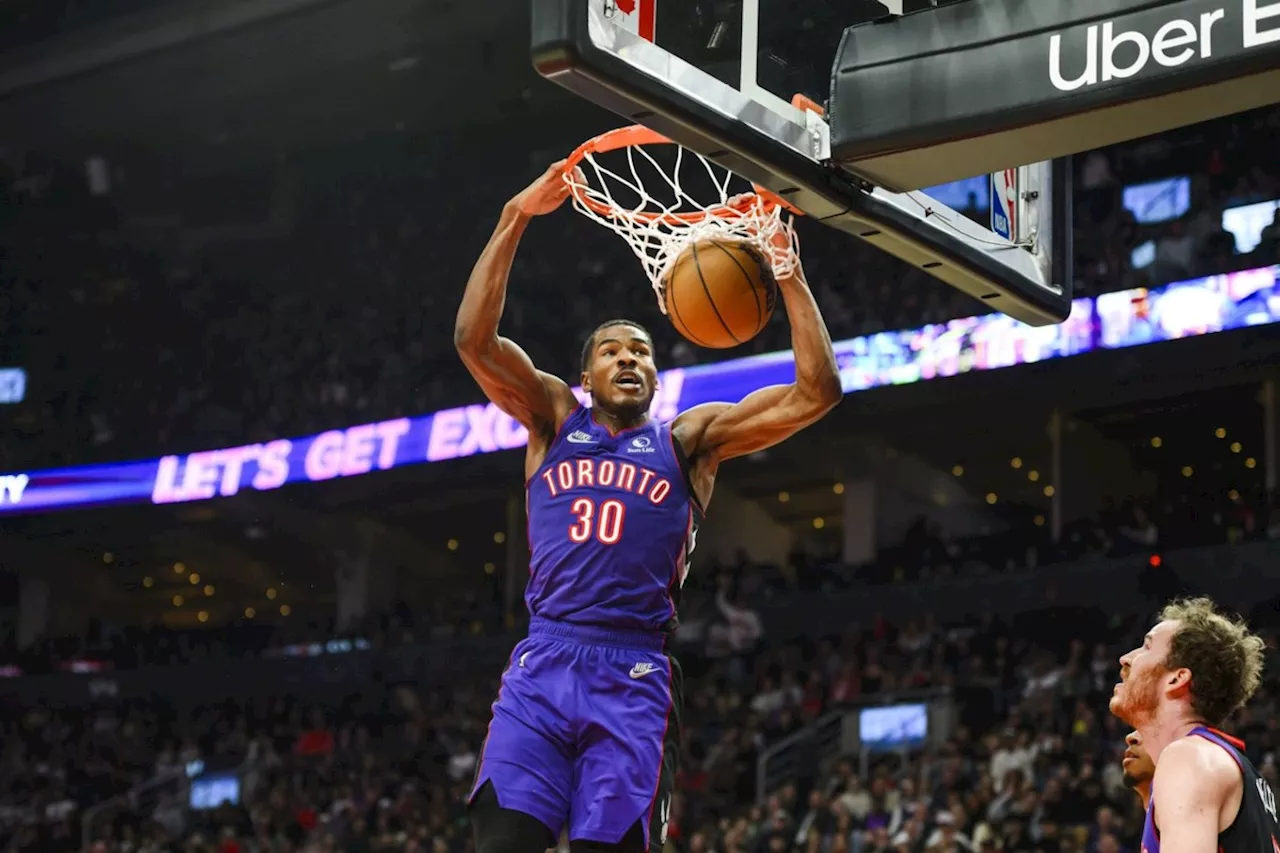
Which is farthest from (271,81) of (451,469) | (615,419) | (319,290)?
(615,419)

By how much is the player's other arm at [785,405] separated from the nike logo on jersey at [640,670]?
2.02 ft

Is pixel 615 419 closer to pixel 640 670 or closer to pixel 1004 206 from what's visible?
pixel 640 670

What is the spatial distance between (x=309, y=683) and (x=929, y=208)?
18544mm

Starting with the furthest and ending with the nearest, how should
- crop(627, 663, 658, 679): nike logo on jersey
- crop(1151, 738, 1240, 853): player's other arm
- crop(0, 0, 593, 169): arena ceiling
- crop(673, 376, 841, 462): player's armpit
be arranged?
crop(0, 0, 593, 169): arena ceiling, crop(673, 376, 841, 462): player's armpit, crop(627, 663, 658, 679): nike logo on jersey, crop(1151, 738, 1240, 853): player's other arm

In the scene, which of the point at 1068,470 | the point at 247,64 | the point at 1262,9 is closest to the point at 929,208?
the point at 1262,9

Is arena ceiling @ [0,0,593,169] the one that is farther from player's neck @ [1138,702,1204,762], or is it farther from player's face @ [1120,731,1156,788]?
player's neck @ [1138,702,1204,762]

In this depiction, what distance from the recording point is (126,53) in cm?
2161

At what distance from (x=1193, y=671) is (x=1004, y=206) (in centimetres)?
213

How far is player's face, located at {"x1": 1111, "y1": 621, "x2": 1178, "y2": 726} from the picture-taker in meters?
3.57

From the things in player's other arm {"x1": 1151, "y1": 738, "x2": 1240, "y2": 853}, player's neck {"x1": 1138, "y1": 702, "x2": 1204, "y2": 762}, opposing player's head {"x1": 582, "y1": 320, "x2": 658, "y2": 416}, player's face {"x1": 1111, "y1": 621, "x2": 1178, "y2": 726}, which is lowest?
player's other arm {"x1": 1151, "y1": 738, "x2": 1240, "y2": 853}

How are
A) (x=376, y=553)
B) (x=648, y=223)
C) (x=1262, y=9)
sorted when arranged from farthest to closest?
(x=376, y=553) < (x=648, y=223) < (x=1262, y=9)

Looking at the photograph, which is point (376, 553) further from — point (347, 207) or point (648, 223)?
point (648, 223)

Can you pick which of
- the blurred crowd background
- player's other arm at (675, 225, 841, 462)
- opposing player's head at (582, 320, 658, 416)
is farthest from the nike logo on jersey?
the blurred crowd background

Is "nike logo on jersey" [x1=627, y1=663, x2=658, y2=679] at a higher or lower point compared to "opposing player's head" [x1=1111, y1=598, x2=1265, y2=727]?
higher
